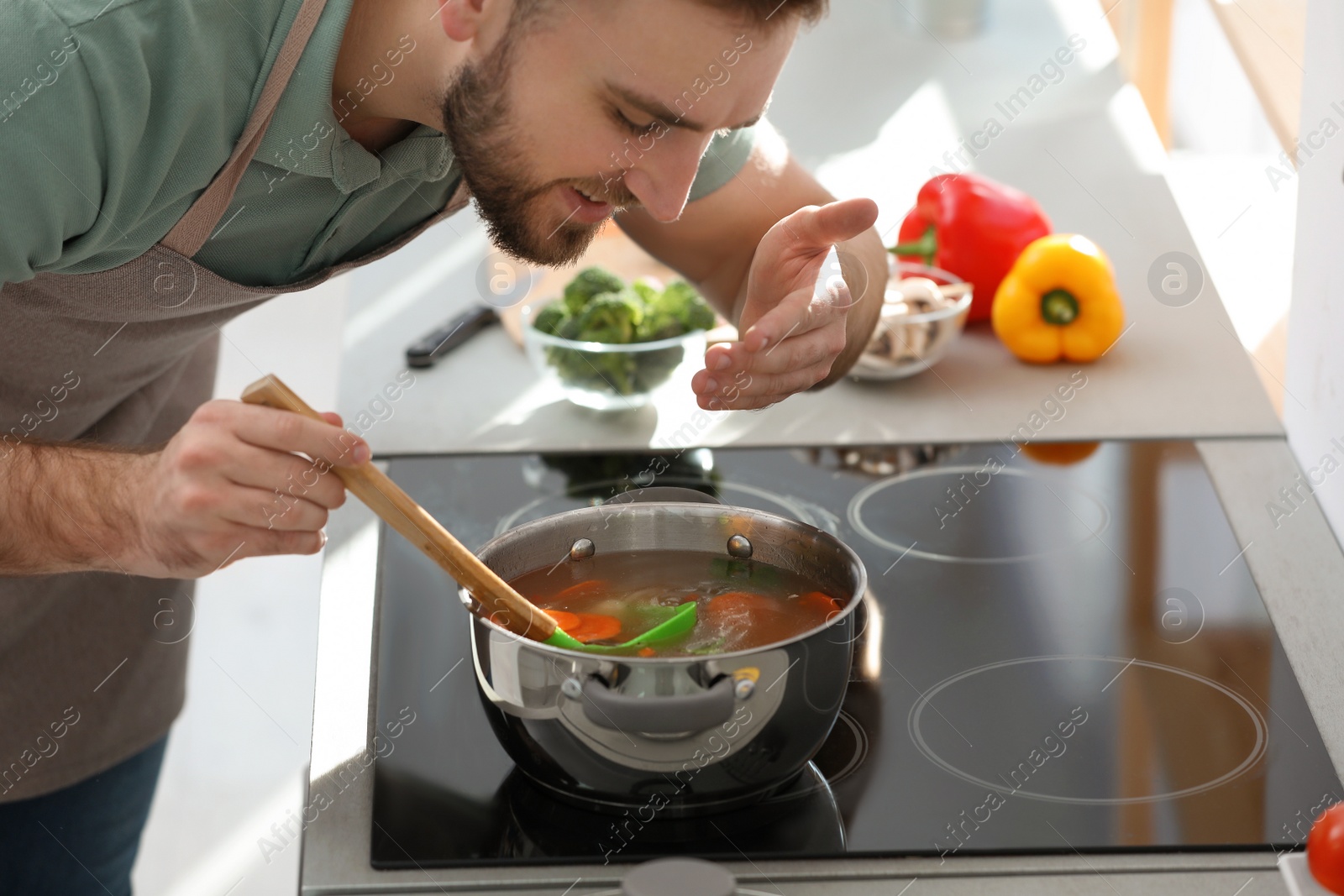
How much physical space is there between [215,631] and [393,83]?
71.9 inches

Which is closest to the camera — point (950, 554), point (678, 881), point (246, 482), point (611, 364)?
point (678, 881)

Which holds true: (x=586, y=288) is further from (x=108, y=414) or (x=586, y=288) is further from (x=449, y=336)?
(x=108, y=414)

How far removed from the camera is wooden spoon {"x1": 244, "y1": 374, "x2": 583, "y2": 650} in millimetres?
875

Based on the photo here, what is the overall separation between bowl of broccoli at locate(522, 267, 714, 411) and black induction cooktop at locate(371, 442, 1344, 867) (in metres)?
0.13

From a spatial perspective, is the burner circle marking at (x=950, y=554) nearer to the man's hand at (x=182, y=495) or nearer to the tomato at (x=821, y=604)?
the tomato at (x=821, y=604)

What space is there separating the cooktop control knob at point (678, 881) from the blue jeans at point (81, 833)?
3.59 ft

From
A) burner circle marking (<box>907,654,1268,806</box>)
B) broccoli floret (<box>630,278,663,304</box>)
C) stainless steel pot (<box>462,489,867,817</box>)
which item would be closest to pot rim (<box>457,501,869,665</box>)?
stainless steel pot (<box>462,489,867,817</box>)

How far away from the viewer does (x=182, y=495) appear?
35.1 inches

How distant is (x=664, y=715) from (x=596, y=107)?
0.49 meters

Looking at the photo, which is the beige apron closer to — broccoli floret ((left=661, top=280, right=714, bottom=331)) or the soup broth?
broccoli floret ((left=661, top=280, right=714, bottom=331))

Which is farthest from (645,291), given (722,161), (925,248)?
(925,248)

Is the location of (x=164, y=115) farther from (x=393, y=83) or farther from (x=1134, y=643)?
(x=1134, y=643)

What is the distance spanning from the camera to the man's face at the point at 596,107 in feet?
3.28

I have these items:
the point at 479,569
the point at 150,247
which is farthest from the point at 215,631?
the point at 479,569
